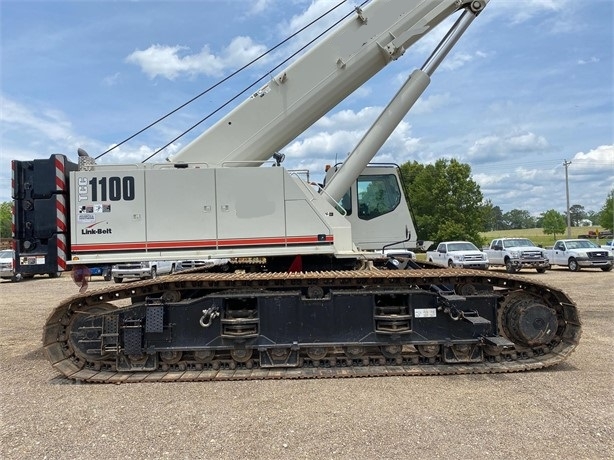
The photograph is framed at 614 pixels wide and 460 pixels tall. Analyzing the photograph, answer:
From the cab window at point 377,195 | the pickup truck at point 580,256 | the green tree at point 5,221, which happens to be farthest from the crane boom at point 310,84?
the green tree at point 5,221

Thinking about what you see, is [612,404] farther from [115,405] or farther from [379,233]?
[115,405]

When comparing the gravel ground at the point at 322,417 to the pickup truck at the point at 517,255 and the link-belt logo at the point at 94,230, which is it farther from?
the pickup truck at the point at 517,255

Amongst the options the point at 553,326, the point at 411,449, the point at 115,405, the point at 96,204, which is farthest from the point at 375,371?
the point at 96,204

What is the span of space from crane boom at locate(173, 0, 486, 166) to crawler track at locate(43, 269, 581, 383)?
1.92 m

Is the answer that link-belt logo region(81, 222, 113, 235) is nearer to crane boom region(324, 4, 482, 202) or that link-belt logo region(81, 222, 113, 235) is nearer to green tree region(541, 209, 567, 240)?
crane boom region(324, 4, 482, 202)

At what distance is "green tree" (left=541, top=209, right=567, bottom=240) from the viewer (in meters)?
81.8

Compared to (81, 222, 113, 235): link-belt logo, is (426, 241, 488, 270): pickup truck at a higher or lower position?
lower

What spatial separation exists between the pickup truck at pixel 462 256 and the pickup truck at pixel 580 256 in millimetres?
4435

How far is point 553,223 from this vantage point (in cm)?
8212

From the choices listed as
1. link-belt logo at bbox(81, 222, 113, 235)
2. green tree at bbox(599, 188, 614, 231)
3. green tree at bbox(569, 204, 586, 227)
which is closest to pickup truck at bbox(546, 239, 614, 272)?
link-belt logo at bbox(81, 222, 113, 235)

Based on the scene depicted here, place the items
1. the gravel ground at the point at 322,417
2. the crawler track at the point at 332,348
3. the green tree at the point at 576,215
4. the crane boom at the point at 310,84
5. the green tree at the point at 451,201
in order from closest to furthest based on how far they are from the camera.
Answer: the gravel ground at the point at 322,417
the crawler track at the point at 332,348
the crane boom at the point at 310,84
the green tree at the point at 451,201
the green tree at the point at 576,215

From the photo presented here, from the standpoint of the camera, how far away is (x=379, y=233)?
7406 mm

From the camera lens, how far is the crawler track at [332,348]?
5977 millimetres

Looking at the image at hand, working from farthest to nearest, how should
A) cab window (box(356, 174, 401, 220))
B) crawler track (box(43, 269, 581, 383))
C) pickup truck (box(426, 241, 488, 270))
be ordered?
pickup truck (box(426, 241, 488, 270)), cab window (box(356, 174, 401, 220)), crawler track (box(43, 269, 581, 383))
